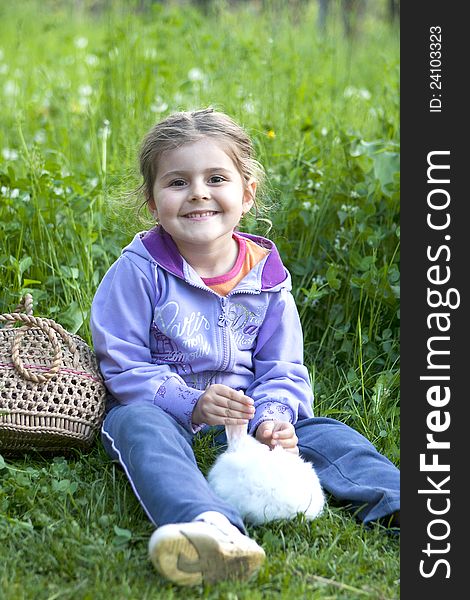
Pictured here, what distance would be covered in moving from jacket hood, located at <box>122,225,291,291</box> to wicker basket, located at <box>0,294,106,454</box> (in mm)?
329

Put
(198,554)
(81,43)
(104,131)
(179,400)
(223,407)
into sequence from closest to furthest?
(198,554) < (223,407) < (179,400) < (104,131) < (81,43)

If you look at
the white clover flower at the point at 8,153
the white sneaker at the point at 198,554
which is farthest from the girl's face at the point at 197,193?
the white clover flower at the point at 8,153

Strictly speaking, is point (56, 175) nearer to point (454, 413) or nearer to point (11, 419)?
point (11, 419)

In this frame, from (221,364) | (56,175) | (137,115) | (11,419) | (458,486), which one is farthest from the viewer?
(137,115)

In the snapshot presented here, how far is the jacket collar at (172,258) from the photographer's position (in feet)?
9.09

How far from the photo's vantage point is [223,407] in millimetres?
2516

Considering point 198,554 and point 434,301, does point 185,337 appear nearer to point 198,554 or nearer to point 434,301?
point 434,301

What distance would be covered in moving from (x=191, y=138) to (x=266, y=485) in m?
1.02

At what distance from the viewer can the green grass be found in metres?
2.18

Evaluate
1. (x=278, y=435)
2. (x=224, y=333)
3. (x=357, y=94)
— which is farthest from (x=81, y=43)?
(x=278, y=435)

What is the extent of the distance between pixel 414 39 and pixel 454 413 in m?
1.12

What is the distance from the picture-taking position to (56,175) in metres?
3.55

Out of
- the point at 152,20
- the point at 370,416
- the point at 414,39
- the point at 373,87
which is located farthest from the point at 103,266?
the point at 373,87

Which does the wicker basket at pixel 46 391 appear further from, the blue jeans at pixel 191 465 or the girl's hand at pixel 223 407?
the girl's hand at pixel 223 407
